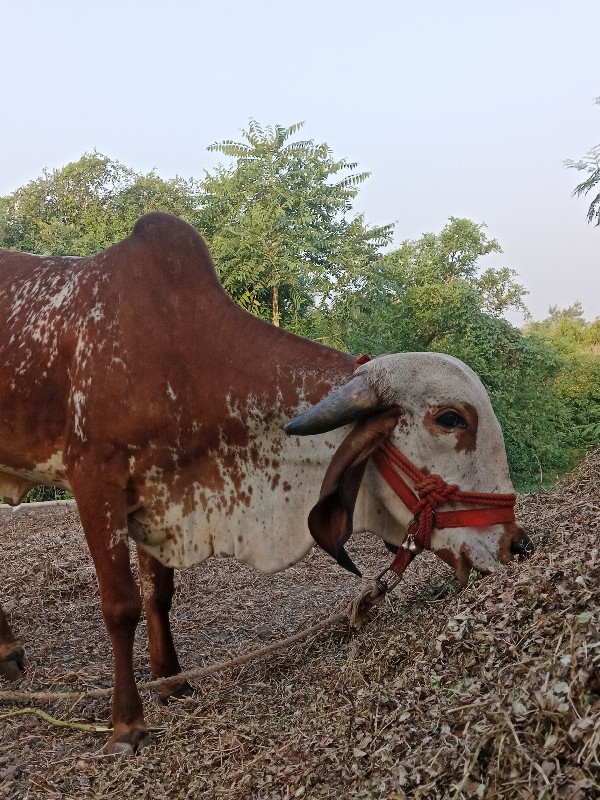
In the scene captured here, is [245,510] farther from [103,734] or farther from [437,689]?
[437,689]

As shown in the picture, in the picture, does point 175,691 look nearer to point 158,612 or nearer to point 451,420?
point 158,612

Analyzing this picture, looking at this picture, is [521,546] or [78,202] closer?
[521,546]

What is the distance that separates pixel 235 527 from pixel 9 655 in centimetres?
175

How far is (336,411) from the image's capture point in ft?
10.5

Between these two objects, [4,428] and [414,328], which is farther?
[414,328]

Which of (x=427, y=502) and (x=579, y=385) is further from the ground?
(x=579, y=385)

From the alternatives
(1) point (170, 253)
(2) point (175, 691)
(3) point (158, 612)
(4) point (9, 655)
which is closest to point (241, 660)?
(2) point (175, 691)

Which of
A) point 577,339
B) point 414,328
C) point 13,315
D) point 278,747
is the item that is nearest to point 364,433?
point 278,747

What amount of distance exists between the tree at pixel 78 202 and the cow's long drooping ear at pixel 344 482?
8989 mm

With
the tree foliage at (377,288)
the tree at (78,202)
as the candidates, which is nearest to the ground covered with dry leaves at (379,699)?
the tree foliage at (377,288)

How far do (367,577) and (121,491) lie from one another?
261 cm

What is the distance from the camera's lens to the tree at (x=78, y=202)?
40.1 feet

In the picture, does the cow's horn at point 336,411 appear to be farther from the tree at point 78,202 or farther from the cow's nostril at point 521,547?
the tree at point 78,202

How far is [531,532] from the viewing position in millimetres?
3572
